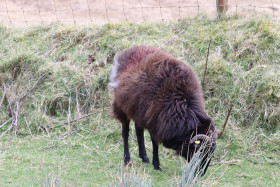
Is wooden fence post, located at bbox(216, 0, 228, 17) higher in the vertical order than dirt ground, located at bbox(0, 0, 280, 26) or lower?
lower

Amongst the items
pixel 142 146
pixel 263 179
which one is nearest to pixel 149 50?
pixel 142 146

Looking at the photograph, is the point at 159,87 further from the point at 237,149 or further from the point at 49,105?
the point at 49,105

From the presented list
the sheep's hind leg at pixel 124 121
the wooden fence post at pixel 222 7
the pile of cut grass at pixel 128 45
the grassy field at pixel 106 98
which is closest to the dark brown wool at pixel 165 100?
the sheep's hind leg at pixel 124 121

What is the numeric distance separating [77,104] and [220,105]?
291 centimetres

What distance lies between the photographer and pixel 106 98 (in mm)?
8070

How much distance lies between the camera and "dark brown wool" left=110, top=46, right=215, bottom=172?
5285 mm

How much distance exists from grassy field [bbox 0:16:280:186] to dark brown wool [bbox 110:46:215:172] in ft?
2.16

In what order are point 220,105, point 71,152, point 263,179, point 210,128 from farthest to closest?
point 220,105, point 71,152, point 263,179, point 210,128

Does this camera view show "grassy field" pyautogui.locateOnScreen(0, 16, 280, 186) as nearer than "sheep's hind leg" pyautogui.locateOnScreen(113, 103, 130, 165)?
Yes

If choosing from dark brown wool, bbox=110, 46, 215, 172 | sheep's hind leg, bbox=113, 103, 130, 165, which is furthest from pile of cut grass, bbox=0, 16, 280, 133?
dark brown wool, bbox=110, 46, 215, 172

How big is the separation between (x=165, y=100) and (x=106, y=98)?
9.51 ft

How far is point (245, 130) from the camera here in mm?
7012

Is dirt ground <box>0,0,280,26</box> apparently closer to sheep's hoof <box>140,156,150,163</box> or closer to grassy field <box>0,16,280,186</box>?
grassy field <box>0,16,280,186</box>

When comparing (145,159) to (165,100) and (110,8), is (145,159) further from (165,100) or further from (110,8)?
(110,8)
